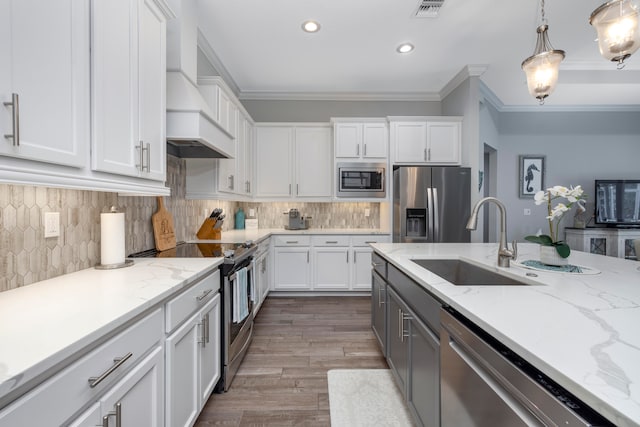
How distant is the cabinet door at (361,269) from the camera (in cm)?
401

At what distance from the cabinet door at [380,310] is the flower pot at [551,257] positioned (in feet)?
3.14

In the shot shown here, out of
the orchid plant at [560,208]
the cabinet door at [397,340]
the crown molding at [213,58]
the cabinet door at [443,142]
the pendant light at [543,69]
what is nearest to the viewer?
the orchid plant at [560,208]

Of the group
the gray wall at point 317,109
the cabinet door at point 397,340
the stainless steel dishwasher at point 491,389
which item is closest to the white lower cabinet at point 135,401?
the stainless steel dishwasher at point 491,389

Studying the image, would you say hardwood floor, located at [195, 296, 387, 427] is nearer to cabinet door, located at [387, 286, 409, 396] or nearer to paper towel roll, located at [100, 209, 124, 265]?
cabinet door, located at [387, 286, 409, 396]

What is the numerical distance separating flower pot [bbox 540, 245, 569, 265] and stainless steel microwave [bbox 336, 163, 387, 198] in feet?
8.33

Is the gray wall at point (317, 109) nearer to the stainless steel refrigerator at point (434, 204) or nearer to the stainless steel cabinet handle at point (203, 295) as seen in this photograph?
the stainless steel refrigerator at point (434, 204)

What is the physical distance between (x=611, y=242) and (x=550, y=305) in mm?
5623

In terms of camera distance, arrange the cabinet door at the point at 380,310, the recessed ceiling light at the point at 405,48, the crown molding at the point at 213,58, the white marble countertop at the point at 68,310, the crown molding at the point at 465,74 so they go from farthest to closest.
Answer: the crown molding at the point at 465,74, the recessed ceiling light at the point at 405,48, the crown molding at the point at 213,58, the cabinet door at the point at 380,310, the white marble countertop at the point at 68,310

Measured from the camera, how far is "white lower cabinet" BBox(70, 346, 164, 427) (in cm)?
85

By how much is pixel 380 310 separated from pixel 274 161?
2703 mm

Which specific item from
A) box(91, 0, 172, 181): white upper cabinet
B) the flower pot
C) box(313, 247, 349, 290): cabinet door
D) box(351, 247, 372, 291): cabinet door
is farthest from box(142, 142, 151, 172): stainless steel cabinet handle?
box(351, 247, 372, 291): cabinet door

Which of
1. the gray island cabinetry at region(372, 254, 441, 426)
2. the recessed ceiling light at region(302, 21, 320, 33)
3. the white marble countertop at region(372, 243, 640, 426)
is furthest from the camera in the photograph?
the recessed ceiling light at region(302, 21, 320, 33)

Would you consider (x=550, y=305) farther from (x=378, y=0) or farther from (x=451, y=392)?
(x=378, y=0)

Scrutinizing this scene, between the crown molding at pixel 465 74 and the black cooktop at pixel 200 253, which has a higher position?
the crown molding at pixel 465 74
